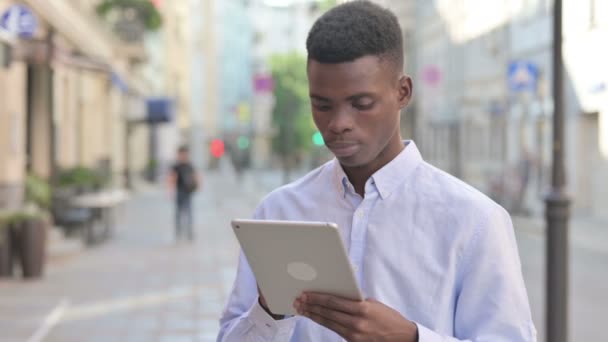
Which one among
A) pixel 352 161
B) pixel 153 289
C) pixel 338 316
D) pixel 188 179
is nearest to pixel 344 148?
pixel 352 161

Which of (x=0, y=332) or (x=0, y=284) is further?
(x=0, y=284)

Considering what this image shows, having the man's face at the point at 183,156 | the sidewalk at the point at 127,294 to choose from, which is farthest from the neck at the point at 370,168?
the man's face at the point at 183,156

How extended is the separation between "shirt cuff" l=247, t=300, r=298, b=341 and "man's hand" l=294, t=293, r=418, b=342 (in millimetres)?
190

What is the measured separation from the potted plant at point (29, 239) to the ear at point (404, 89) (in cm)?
1077

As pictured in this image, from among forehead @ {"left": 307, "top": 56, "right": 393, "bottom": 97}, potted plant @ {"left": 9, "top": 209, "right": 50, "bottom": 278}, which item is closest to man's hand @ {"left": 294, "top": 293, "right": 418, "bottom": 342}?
forehead @ {"left": 307, "top": 56, "right": 393, "bottom": 97}

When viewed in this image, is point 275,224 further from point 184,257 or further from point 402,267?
point 184,257

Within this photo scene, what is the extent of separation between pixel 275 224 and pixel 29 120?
761 inches

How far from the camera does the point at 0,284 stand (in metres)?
11.9

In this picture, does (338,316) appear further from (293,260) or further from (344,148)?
(344,148)

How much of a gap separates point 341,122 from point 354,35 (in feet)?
0.54

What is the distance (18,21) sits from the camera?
1416 centimetres

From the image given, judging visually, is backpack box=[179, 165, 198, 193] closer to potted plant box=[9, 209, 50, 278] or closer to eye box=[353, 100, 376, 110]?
potted plant box=[9, 209, 50, 278]

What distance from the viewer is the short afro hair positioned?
198 cm

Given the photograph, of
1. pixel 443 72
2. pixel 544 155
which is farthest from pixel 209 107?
pixel 544 155
